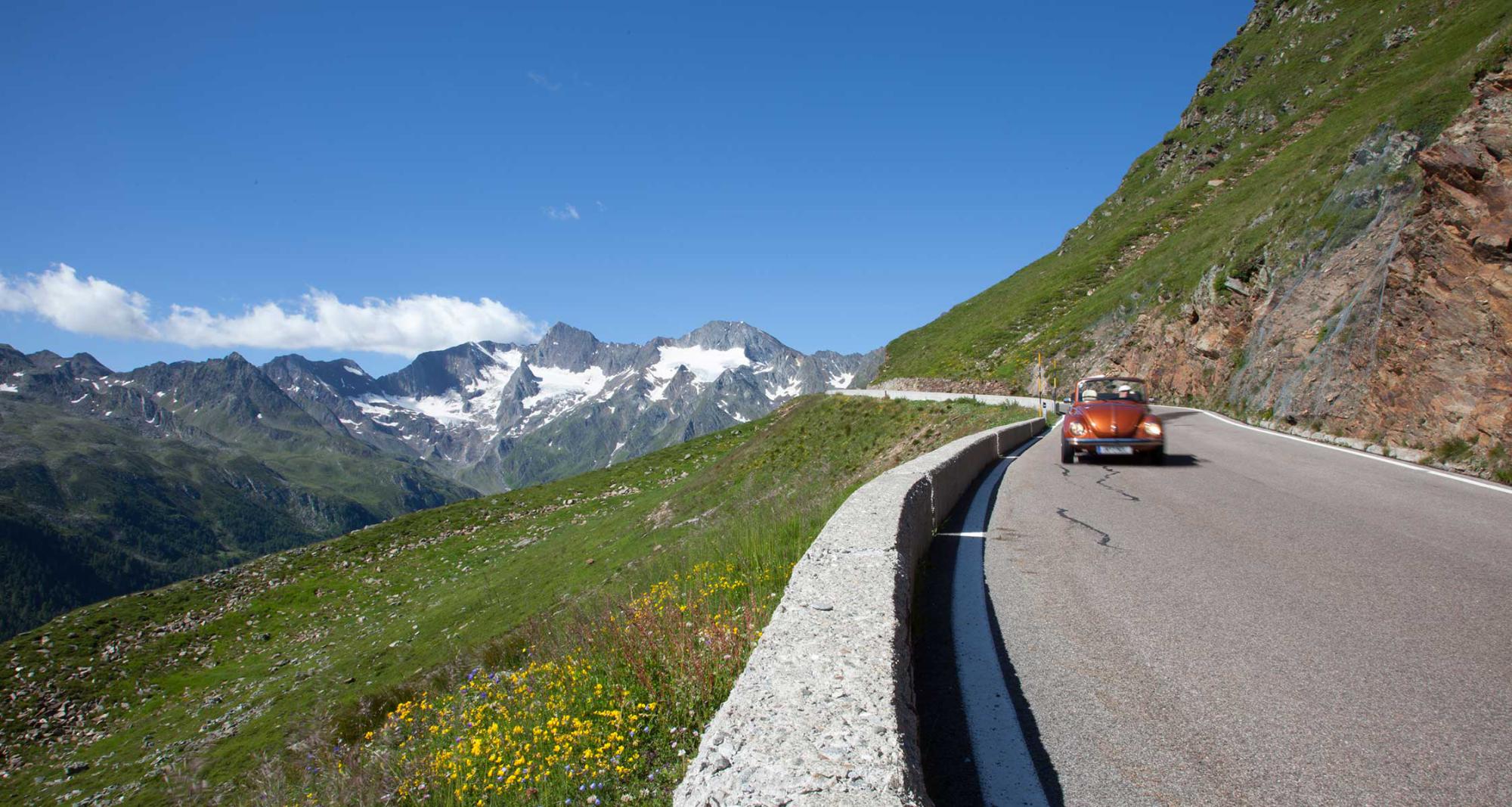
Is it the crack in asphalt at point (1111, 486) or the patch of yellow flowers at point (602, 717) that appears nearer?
the patch of yellow flowers at point (602, 717)

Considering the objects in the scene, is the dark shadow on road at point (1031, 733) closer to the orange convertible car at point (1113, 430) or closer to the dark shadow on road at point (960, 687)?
the dark shadow on road at point (960, 687)

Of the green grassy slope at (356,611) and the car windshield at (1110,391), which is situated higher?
the car windshield at (1110,391)

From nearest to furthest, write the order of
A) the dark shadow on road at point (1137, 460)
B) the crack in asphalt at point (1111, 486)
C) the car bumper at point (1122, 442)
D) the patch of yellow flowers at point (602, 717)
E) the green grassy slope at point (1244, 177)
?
the patch of yellow flowers at point (602, 717), the crack in asphalt at point (1111, 486), the car bumper at point (1122, 442), the dark shadow on road at point (1137, 460), the green grassy slope at point (1244, 177)

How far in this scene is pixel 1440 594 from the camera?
17.9 feet

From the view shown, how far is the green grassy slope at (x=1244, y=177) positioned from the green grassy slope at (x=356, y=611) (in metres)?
15.9

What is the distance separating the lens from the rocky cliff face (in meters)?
13.2

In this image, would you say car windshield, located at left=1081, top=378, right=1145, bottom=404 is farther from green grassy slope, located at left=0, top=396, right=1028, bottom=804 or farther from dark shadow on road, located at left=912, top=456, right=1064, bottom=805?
dark shadow on road, located at left=912, top=456, right=1064, bottom=805

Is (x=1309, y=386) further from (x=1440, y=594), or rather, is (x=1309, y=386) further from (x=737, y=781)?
(x=737, y=781)

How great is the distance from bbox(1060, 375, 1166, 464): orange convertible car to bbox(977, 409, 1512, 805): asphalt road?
4.28 metres

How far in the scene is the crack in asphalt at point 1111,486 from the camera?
1042 cm

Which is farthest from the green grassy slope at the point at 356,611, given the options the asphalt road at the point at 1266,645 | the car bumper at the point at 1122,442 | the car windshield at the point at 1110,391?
the car windshield at the point at 1110,391

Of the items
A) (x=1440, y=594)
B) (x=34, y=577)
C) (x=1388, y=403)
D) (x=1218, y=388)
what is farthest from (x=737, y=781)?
(x=34, y=577)

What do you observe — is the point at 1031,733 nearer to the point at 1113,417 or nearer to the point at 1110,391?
the point at 1113,417

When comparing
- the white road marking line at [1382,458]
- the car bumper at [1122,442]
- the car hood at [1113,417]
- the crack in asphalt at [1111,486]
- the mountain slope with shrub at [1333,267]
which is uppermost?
the mountain slope with shrub at [1333,267]
